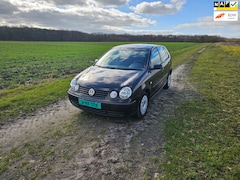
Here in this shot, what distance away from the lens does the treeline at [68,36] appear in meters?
74.9

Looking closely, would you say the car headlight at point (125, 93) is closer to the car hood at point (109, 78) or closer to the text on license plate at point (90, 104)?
the car hood at point (109, 78)

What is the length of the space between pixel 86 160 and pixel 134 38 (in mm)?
89354

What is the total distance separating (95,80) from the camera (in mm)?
4176

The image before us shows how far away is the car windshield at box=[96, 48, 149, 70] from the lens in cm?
477

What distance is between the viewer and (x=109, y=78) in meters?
4.19

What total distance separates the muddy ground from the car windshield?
1.37 meters

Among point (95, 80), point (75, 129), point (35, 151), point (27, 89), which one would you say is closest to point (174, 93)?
point (95, 80)

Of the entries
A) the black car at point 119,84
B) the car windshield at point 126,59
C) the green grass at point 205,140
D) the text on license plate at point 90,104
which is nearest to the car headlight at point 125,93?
the black car at point 119,84

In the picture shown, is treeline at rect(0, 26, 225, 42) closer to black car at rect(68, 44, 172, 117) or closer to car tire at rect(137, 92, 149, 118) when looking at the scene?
black car at rect(68, 44, 172, 117)

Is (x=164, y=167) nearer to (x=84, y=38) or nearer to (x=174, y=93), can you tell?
(x=174, y=93)

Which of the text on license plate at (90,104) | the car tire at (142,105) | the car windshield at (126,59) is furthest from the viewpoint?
the car windshield at (126,59)

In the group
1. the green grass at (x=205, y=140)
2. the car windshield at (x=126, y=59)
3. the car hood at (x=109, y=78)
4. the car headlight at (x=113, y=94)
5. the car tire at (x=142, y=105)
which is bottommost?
the green grass at (x=205, y=140)

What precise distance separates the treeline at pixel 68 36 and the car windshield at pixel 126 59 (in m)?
82.5

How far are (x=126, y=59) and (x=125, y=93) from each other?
5.05 feet
